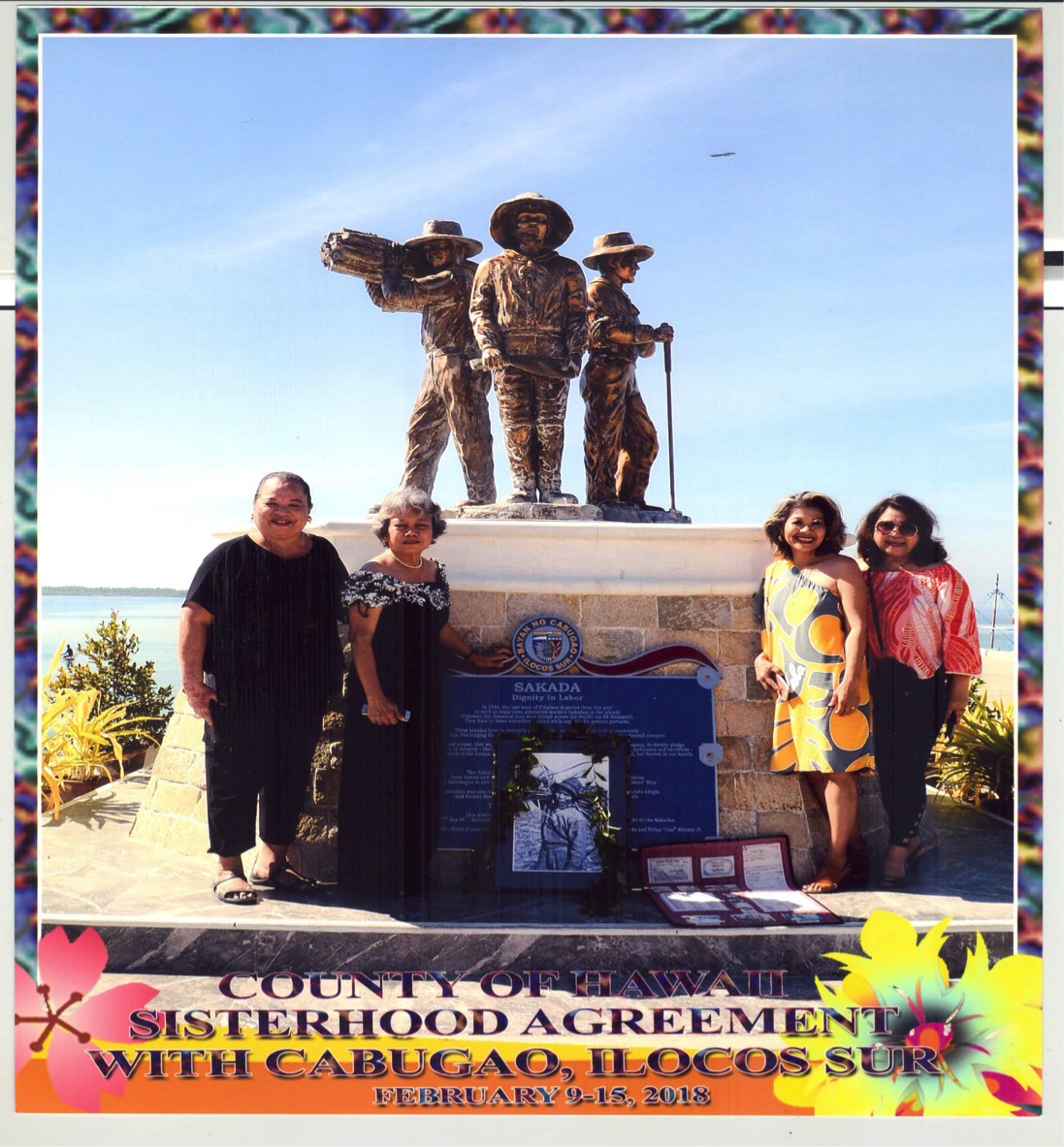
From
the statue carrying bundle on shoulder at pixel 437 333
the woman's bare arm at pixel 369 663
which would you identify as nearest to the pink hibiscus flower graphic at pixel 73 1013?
the woman's bare arm at pixel 369 663

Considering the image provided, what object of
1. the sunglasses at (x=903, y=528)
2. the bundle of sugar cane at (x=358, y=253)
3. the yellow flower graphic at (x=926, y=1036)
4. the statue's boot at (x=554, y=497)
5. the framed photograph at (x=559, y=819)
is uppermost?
the bundle of sugar cane at (x=358, y=253)

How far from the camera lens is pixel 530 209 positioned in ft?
14.9

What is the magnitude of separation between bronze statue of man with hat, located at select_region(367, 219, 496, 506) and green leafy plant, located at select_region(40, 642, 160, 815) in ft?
5.94

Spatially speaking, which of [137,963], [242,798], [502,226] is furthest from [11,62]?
[137,963]

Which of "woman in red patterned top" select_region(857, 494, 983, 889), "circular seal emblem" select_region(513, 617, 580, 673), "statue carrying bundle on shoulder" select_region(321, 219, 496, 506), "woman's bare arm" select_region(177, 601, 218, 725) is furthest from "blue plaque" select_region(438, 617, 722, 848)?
"statue carrying bundle on shoulder" select_region(321, 219, 496, 506)

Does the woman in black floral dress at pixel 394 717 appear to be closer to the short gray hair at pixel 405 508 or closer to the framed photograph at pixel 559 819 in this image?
the short gray hair at pixel 405 508

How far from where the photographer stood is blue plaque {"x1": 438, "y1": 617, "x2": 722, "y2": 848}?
13.6 ft

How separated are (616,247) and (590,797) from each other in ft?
8.25

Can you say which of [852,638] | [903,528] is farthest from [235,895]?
[903,528]

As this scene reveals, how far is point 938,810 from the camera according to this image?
16.5 ft

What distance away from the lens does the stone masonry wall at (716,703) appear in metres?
4.25

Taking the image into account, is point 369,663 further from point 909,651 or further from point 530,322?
point 909,651

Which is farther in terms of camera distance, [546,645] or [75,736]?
[75,736]

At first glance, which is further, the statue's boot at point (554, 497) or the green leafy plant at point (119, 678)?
the statue's boot at point (554, 497)
